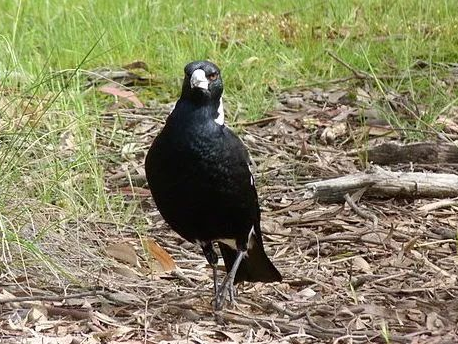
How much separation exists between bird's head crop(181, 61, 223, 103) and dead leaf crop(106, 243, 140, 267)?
598 millimetres

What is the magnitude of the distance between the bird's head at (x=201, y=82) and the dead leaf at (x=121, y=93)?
180cm

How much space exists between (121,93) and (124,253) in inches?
65.7

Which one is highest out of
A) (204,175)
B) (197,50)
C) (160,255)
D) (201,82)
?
(201,82)

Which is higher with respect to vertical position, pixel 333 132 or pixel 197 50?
pixel 197 50

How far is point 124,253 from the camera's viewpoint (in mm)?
3592

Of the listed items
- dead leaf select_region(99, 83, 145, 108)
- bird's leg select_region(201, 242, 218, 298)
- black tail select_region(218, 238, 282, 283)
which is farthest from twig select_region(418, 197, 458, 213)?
dead leaf select_region(99, 83, 145, 108)

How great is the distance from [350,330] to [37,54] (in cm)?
297

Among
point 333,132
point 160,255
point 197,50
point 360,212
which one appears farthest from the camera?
point 197,50

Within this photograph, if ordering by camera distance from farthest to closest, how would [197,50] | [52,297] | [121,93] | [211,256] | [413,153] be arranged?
1. [197,50]
2. [121,93]
3. [413,153]
4. [211,256]
5. [52,297]

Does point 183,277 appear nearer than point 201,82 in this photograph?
No

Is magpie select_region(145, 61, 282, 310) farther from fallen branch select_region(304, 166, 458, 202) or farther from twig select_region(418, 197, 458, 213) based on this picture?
twig select_region(418, 197, 458, 213)

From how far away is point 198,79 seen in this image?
3.25 metres

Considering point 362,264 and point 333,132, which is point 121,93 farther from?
point 362,264

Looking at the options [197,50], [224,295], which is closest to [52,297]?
[224,295]
